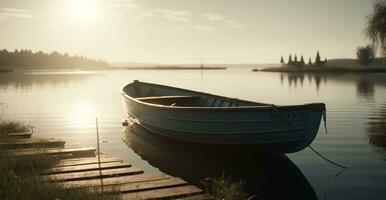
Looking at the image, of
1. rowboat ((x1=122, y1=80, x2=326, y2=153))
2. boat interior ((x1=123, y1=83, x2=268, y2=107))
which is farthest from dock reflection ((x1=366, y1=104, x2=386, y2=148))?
boat interior ((x1=123, y1=83, x2=268, y2=107))

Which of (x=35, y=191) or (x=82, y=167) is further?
(x=82, y=167)

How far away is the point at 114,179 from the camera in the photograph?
828cm

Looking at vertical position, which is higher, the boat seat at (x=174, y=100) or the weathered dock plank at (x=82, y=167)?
the boat seat at (x=174, y=100)

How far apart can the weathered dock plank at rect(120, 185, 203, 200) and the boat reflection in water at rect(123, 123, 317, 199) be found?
10.7 feet

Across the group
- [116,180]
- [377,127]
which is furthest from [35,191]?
[377,127]

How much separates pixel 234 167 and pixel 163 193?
5.86 m

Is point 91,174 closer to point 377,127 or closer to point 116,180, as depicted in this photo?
point 116,180

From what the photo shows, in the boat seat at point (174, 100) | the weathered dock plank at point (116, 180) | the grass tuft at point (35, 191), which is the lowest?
the weathered dock plank at point (116, 180)

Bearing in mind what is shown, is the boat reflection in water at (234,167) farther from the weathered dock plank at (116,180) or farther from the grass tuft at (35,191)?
the grass tuft at (35,191)

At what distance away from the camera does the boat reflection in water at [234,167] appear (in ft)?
35.0

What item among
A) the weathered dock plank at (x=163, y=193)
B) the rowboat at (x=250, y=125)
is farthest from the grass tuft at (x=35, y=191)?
the rowboat at (x=250, y=125)

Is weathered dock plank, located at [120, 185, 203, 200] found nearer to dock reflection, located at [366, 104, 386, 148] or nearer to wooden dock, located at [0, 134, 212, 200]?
wooden dock, located at [0, 134, 212, 200]

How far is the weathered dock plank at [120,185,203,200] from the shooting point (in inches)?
275

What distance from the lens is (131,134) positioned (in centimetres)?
1977
